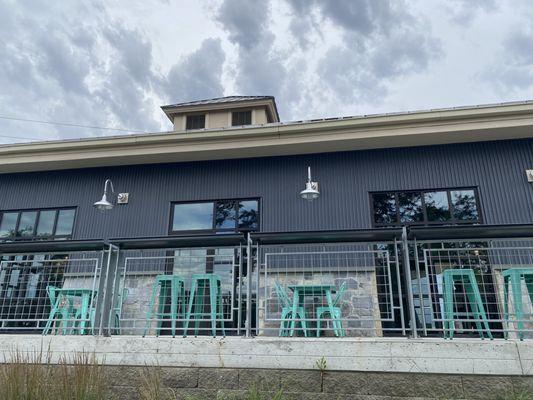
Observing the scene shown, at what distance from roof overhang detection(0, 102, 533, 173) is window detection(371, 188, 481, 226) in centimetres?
85

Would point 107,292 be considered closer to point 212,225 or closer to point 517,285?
point 212,225

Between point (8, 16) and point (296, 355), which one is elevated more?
point (8, 16)

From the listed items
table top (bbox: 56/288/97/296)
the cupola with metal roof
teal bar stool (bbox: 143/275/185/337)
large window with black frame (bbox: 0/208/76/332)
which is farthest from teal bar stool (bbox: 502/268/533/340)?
the cupola with metal roof

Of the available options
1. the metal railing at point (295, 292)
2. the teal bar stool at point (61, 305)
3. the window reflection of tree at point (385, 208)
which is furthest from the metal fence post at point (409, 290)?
the teal bar stool at point (61, 305)

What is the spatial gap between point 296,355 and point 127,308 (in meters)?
3.54

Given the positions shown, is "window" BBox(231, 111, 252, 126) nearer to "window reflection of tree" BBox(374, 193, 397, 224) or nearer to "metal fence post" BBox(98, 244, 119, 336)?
"window reflection of tree" BBox(374, 193, 397, 224)

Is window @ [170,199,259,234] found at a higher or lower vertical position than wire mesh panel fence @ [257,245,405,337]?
higher

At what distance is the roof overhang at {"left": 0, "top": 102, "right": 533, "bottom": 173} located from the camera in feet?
19.6

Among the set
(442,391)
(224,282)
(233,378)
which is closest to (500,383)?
(442,391)

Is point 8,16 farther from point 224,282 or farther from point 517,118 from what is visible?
point 517,118

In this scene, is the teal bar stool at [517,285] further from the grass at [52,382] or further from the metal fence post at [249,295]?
the grass at [52,382]

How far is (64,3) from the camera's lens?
36.2 ft

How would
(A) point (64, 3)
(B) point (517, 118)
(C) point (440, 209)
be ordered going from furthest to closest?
(A) point (64, 3)
(C) point (440, 209)
(B) point (517, 118)

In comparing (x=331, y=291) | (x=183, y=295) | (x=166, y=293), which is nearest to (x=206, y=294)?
(x=183, y=295)
